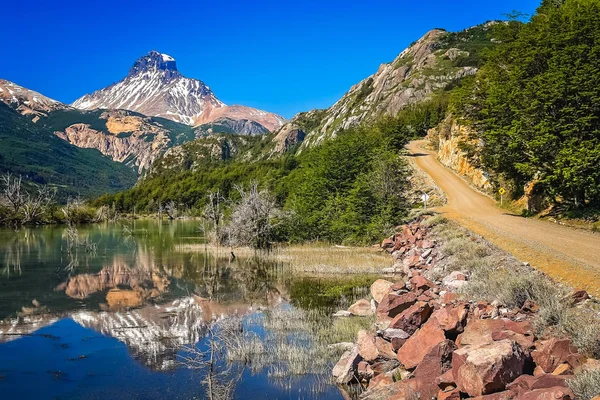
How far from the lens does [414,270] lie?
3058cm

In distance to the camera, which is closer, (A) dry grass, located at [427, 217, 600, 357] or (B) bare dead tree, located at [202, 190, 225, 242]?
(A) dry grass, located at [427, 217, 600, 357]

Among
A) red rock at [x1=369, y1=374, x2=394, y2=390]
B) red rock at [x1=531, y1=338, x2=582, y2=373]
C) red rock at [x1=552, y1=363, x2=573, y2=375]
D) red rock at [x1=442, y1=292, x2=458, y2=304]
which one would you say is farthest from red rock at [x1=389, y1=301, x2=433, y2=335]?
red rock at [x1=552, y1=363, x2=573, y2=375]

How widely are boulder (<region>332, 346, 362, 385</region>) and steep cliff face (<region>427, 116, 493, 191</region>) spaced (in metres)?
32.3

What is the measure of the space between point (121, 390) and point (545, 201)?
3147 centimetres

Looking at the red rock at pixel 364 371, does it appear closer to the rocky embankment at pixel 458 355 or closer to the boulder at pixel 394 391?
the rocky embankment at pixel 458 355

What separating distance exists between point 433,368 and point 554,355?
2.80 m

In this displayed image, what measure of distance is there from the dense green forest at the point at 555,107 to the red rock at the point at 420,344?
1828 cm

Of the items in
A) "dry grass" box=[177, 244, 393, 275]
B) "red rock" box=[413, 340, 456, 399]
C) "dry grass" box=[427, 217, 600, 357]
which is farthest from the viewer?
"dry grass" box=[177, 244, 393, 275]

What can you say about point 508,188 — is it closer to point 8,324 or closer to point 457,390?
point 457,390

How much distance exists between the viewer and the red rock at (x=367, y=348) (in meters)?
14.1

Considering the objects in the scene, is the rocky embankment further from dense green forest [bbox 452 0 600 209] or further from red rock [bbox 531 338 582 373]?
dense green forest [bbox 452 0 600 209]

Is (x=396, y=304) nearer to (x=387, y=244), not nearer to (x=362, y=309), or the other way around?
(x=362, y=309)

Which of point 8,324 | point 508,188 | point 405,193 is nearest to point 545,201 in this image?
point 508,188

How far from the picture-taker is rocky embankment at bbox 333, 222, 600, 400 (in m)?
9.24
